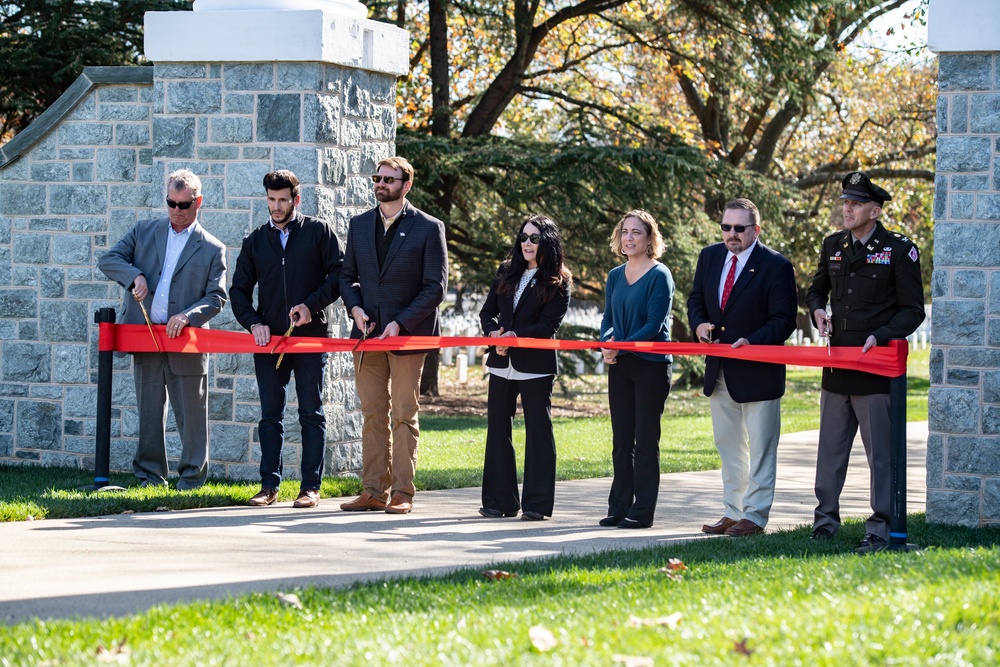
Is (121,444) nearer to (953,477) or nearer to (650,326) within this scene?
(650,326)

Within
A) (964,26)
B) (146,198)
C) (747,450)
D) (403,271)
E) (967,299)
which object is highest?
(964,26)

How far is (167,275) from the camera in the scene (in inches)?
366

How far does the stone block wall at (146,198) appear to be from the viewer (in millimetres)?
9867

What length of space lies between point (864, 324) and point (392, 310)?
3053mm

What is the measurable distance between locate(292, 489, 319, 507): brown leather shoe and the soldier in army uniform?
3.33 meters

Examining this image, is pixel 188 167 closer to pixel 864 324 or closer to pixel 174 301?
pixel 174 301

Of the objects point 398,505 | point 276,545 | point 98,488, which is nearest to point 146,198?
point 98,488

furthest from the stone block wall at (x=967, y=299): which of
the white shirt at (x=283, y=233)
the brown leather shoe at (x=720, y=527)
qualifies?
the white shirt at (x=283, y=233)

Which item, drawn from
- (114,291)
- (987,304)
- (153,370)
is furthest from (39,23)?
(987,304)

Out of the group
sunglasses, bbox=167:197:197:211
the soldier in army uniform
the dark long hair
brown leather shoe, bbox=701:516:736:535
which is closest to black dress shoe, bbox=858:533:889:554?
the soldier in army uniform

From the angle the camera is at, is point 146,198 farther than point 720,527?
Yes

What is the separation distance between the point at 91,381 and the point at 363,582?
532cm

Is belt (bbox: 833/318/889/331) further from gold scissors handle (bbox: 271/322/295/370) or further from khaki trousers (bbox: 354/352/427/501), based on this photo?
gold scissors handle (bbox: 271/322/295/370)

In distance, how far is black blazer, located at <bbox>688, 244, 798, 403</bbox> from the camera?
7996 mm
